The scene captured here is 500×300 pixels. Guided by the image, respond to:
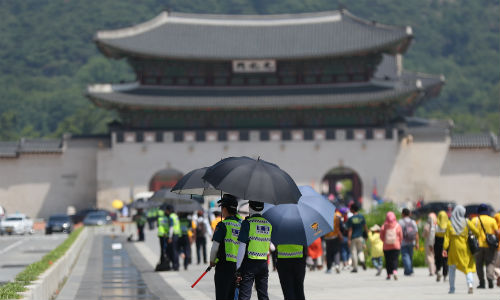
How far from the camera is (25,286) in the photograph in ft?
52.6


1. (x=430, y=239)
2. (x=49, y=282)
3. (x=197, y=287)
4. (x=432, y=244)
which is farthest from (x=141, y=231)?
(x=49, y=282)

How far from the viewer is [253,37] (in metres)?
65.0

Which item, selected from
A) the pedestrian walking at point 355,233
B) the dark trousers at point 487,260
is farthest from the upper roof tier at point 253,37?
the dark trousers at point 487,260

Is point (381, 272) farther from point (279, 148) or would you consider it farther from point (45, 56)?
point (45, 56)

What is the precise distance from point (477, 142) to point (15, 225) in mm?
28056

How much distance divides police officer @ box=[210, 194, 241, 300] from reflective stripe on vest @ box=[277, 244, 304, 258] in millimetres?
1040

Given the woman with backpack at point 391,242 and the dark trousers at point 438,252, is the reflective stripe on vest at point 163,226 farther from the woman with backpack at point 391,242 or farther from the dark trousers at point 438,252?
the dark trousers at point 438,252

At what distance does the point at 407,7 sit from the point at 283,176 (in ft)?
493

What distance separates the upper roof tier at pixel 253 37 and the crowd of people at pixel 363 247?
3119 centimetres

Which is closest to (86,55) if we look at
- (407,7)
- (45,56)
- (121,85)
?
(45,56)

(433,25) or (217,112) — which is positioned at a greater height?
(433,25)

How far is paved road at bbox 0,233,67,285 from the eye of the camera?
2705 centimetres

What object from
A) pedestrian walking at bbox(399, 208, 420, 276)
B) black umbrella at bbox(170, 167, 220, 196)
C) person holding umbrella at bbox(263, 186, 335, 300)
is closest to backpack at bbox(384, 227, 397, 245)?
pedestrian walking at bbox(399, 208, 420, 276)

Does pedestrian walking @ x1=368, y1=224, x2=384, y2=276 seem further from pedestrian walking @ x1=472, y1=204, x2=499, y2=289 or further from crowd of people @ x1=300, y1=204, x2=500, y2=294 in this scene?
pedestrian walking @ x1=472, y1=204, x2=499, y2=289
